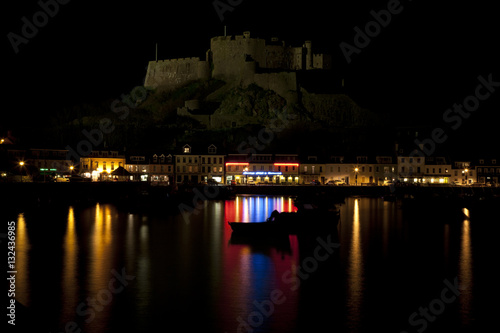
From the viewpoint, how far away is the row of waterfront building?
63.1 m

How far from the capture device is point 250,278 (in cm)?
2077

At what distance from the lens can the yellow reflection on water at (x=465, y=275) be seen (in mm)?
17191

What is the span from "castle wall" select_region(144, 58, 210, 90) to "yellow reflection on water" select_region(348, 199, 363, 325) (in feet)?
210

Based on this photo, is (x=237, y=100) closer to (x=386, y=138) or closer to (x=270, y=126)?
(x=270, y=126)

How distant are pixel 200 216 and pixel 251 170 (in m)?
23.6

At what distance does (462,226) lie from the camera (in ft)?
120

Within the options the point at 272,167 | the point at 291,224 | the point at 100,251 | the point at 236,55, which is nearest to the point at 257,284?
the point at 100,251

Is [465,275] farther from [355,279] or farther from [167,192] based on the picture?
[167,192]

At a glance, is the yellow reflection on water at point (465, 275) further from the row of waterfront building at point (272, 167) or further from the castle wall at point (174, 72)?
the castle wall at point (174, 72)

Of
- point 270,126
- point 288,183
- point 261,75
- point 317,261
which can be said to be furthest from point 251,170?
point 317,261

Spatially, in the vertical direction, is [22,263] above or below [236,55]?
below

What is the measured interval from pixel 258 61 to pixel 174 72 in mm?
16599

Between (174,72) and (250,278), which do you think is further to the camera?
(174,72)

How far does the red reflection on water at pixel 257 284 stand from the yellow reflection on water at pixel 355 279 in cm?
166
